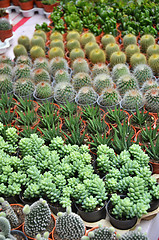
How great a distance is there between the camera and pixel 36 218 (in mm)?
1788

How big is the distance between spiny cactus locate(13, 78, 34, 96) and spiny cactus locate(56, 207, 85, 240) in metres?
1.79

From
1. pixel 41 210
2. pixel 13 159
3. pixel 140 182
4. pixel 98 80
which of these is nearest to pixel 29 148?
pixel 13 159

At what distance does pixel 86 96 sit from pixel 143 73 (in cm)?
79

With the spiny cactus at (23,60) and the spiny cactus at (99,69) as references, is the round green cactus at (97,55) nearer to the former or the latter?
the spiny cactus at (99,69)

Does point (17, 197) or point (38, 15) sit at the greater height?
point (38, 15)

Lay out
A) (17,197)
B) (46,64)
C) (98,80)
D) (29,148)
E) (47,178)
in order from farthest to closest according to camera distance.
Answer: (46,64) → (98,80) → (29,148) → (17,197) → (47,178)

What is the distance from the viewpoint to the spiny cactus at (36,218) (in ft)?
5.85

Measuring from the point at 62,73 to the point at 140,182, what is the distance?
186cm

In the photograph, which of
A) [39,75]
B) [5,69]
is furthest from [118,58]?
[5,69]

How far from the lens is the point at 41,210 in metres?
1.79

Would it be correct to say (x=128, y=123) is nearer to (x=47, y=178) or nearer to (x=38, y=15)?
(x=47, y=178)

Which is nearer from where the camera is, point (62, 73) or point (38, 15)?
point (62, 73)

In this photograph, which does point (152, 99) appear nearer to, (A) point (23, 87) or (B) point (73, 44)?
(A) point (23, 87)

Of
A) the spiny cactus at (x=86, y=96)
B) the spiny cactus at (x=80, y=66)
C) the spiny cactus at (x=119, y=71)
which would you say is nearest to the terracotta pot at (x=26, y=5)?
the spiny cactus at (x=80, y=66)
